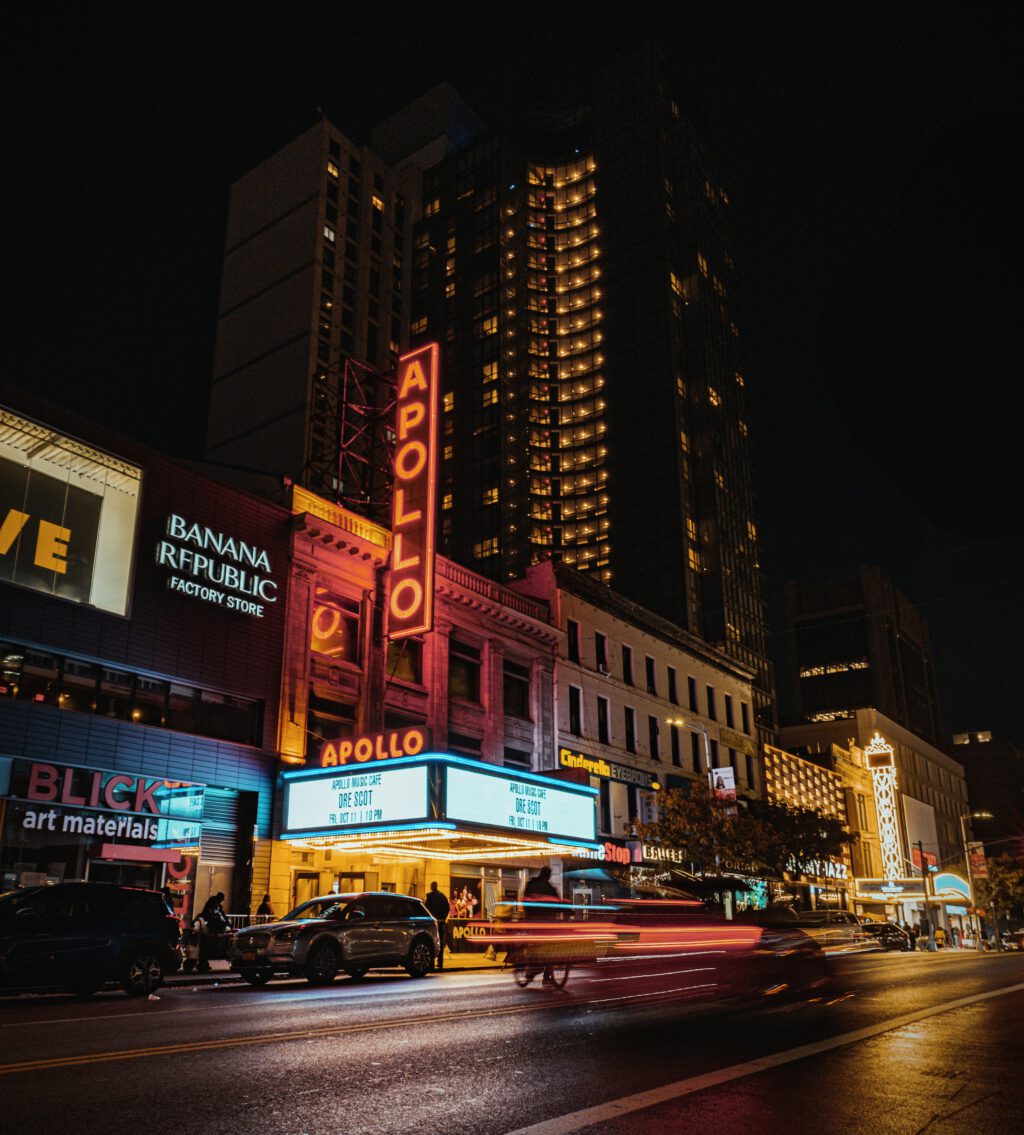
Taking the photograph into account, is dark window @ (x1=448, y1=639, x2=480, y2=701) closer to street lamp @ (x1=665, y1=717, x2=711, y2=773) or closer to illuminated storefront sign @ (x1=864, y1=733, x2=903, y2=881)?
street lamp @ (x1=665, y1=717, x2=711, y2=773)

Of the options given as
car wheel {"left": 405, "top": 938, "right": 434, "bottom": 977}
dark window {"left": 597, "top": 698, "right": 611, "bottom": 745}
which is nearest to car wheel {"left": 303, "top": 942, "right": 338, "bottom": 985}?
car wheel {"left": 405, "top": 938, "right": 434, "bottom": 977}

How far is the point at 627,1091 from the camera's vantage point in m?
6.75

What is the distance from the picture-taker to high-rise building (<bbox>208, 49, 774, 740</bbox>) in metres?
92.6

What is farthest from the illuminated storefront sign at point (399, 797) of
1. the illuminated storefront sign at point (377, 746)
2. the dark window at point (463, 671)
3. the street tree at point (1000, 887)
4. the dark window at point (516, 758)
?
the street tree at point (1000, 887)

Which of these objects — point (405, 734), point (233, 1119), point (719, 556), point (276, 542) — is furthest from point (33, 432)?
point (719, 556)

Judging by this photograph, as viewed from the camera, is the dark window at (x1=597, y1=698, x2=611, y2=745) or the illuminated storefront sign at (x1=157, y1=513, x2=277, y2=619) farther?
the dark window at (x1=597, y1=698, x2=611, y2=745)

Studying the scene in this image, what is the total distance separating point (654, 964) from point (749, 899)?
35.4m

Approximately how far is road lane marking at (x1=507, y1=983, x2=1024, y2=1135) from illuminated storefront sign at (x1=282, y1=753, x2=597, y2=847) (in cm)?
1671

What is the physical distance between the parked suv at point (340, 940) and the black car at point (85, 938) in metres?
1.85

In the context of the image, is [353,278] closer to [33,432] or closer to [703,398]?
[703,398]

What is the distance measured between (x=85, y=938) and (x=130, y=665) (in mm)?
11453

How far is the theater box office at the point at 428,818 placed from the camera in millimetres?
26609

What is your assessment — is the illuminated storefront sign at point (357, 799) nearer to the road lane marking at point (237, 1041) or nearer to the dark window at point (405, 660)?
the dark window at point (405, 660)

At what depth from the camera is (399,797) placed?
26.8m
